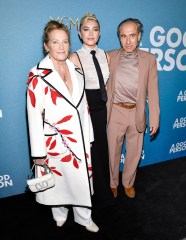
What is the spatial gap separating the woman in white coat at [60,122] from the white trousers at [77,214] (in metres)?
0.09

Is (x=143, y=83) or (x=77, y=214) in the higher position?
(x=143, y=83)

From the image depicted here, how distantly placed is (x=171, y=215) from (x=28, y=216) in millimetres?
1601

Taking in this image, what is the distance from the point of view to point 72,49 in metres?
2.74

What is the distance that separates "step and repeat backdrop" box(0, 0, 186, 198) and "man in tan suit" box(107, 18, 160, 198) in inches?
18.6

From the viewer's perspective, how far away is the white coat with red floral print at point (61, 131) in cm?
187

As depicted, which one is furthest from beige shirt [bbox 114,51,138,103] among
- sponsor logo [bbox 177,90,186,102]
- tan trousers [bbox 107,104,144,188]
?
sponsor logo [bbox 177,90,186,102]

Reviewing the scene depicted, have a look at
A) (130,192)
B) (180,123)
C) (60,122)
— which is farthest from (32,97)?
(180,123)

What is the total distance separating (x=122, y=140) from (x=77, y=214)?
0.98m

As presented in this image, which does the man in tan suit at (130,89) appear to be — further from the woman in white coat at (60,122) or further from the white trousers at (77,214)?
the white trousers at (77,214)

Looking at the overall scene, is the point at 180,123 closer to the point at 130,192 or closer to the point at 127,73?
the point at 130,192

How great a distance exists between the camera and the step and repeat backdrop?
2.50 m

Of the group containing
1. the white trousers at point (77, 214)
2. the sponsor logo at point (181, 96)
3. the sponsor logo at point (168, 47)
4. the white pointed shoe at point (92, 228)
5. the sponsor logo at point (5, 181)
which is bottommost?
the white pointed shoe at point (92, 228)

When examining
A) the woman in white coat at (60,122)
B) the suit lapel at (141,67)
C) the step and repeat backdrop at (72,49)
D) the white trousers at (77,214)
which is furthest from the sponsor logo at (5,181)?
the suit lapel at (141,67)

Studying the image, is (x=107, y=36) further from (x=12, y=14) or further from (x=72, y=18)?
(x=12, y=14)
